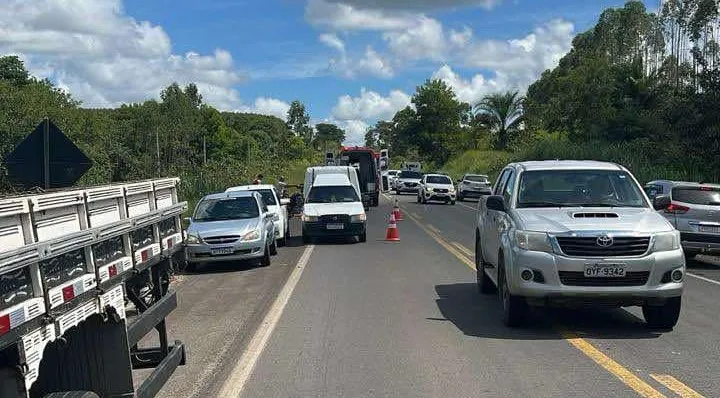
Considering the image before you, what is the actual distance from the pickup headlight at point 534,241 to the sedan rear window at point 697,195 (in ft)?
28.2

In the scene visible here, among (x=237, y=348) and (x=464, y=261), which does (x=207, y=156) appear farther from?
(x=237, y=348)

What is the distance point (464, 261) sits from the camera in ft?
53.6

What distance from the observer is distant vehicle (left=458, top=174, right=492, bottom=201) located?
46625mm

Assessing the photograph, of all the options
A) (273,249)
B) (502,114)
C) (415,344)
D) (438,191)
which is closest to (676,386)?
(415,344)

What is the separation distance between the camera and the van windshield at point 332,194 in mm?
22344

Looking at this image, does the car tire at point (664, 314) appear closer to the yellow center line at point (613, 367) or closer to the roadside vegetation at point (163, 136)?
the yellow center line at point (613, 367)

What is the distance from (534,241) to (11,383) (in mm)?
6215

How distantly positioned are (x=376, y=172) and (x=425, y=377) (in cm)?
3358

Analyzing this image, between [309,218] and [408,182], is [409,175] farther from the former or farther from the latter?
[309,218]

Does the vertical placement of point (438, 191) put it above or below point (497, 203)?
below

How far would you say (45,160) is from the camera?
10.2m

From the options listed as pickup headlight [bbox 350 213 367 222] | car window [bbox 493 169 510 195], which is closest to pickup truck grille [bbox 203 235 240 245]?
pickup headlight [bbox 350 213 367 222]

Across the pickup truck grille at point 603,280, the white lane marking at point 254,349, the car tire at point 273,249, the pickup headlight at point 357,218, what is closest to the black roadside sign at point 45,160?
the white lane marking at point 254,349

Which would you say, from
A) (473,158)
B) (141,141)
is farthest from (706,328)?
(141,141)
